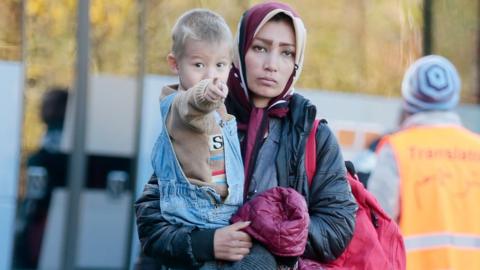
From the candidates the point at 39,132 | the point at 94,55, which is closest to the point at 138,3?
the point at 94,55

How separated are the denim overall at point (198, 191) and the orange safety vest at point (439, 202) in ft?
6.43

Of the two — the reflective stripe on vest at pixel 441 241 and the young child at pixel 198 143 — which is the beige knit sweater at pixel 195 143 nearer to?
the young child at pixel 198 143

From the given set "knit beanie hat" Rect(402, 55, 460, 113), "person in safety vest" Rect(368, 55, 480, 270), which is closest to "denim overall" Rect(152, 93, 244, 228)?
"person in safety vest" Rect(368, 55, 480, 270)

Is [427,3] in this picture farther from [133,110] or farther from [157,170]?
[157,170]

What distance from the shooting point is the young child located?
3312mm

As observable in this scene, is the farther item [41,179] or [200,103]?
[41,179]

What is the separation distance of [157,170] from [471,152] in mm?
2213

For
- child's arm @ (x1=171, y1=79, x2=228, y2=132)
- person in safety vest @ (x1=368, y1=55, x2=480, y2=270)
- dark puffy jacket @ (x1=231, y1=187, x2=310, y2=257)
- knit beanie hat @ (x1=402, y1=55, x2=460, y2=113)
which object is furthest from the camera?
knit beanie hat @ (x1=402, y1=55, x2=460, y2=113)

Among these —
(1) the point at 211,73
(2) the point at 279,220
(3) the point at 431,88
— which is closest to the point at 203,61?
(1) the point at 211,73

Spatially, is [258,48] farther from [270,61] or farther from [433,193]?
[433,193]

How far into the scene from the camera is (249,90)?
11.7ft

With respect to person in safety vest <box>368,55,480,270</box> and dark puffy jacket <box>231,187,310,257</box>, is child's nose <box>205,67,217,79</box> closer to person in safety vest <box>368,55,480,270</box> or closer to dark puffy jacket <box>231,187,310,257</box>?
dark puffy jacket <box>231,187,310,257</box>

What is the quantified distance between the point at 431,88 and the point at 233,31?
1.72m

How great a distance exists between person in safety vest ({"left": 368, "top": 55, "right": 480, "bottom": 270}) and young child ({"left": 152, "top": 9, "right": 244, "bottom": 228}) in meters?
1.88
